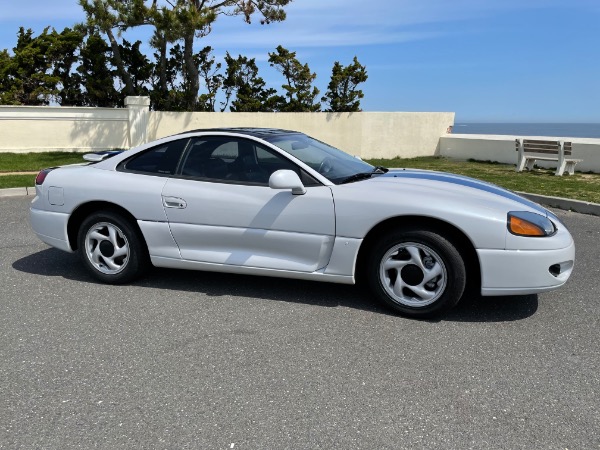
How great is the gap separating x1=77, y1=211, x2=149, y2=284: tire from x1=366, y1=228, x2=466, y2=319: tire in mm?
2041

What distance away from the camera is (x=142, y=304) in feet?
14.3

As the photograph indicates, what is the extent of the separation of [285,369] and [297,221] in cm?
126

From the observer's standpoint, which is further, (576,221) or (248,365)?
(576,221)

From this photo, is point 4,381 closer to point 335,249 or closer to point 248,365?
point 248,365

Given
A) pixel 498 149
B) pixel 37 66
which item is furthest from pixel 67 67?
pixel 498 149

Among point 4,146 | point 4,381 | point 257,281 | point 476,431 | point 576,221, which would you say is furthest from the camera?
point 4,146

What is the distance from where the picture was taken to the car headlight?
12.4ft

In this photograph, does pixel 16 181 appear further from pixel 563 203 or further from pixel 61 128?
pixel 563 203

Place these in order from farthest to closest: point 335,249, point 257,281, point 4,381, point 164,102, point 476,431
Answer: point 164,102 → point 257,281 → point 335,249 → point 4,381 → point 476,431

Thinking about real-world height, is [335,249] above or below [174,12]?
→ below

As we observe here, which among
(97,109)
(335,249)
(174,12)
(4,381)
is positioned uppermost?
(174,12)

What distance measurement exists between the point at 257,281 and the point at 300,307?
0.76 meters

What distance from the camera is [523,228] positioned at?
3789 millimetres

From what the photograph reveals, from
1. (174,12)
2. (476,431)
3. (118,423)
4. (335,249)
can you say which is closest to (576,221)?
(335,249)
